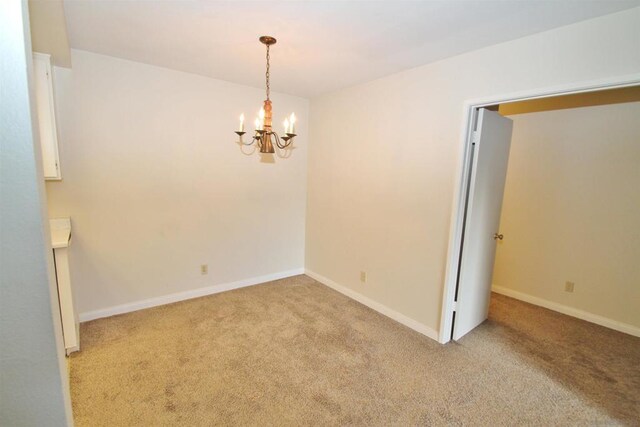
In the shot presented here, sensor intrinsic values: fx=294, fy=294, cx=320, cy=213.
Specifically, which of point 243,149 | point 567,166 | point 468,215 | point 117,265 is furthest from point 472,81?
point 117,265

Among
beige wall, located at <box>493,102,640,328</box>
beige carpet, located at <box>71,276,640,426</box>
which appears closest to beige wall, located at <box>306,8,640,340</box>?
beige carpet, located at <box>71,276,640,426</box>

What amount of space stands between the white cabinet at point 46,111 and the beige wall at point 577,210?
15.2ft

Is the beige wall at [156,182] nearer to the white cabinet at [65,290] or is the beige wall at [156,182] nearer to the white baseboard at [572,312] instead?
the white cabinet at [65,290]

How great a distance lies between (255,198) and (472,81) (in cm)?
260

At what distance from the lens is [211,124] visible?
3.25m

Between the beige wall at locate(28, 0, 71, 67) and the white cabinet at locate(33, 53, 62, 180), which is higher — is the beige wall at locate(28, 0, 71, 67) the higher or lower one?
the higher one

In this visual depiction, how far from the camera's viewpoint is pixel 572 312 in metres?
3.26

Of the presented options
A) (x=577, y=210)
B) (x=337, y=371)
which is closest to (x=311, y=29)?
(x=337, y=371)

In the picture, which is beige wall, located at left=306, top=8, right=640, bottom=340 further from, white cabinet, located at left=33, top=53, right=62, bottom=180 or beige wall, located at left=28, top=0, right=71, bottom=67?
white cabinet, located at left=33, top=53, right=62, bottom=180

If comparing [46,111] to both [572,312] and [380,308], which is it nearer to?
[380,308]

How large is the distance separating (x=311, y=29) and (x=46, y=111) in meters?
2.06

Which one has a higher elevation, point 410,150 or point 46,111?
point 46,111

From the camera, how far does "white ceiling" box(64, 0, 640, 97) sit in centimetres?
172

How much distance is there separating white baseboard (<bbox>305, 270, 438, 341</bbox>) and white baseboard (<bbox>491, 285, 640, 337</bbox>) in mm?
1727
